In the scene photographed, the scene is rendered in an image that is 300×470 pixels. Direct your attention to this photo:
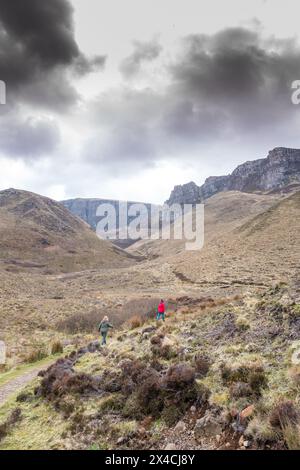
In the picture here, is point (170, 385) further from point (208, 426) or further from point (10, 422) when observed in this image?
point (10, 422)

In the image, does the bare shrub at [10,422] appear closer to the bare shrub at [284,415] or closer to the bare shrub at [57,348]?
the bare shrub at [284,415]

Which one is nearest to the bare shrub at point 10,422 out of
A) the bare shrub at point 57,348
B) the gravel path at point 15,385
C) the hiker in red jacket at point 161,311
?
the gravel path at point 15,385

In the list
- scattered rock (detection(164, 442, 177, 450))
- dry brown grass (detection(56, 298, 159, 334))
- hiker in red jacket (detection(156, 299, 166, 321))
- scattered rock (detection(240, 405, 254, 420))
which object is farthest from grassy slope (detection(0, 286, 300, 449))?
dry brown grass (detection(56, 298, 159, 334))

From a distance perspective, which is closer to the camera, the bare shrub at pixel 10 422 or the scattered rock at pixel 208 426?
the scattered rock at pixel 208 426

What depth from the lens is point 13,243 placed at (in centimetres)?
13138

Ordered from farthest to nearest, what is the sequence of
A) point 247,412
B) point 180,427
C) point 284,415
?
point 180,427, point 247,412, point 284,415

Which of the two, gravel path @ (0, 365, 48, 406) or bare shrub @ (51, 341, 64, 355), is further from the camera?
bare shrub @ (51, 341, 64, 355)

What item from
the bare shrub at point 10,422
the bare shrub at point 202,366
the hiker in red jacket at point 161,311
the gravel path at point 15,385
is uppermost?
the bare shrub at point 202,366

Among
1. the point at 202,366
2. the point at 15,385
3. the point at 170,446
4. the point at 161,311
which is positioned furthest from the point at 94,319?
the point at 170,446

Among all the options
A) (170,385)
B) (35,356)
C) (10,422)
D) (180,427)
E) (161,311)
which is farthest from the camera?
(161,311)

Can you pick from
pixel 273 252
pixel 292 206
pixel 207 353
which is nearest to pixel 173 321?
pixel 207 353

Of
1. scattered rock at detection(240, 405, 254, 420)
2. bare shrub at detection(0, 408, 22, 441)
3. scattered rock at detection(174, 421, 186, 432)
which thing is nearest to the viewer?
scattered rock at detection(240, 405, 254, 420)

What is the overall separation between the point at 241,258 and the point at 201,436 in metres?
67.5

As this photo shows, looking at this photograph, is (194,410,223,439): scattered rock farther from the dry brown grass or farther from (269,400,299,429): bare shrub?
the dry brown grass
